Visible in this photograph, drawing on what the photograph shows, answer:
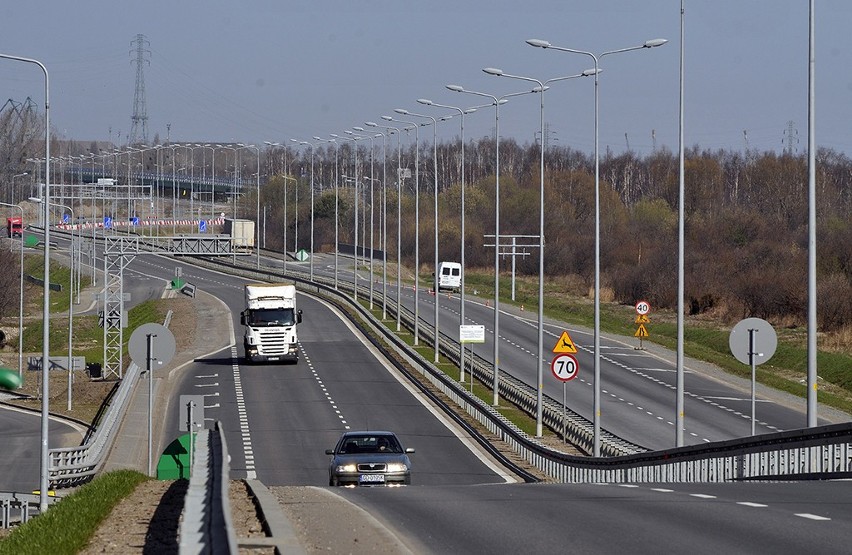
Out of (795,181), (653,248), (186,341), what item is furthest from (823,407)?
(795,181)

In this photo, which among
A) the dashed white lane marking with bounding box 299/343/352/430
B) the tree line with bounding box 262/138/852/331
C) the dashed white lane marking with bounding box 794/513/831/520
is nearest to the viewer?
the dashed white lane marking with bounding box 794/513/831/520

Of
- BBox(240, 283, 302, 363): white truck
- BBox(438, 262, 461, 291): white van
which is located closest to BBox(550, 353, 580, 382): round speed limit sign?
BBox(240, 283, 302, 363): white truck

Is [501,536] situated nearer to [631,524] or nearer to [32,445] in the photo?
[631,524]

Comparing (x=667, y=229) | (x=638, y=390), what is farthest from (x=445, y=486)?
(x=667, y=229)

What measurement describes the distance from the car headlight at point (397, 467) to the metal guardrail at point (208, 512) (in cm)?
1275

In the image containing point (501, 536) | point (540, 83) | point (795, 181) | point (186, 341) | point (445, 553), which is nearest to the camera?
point (445, 553)

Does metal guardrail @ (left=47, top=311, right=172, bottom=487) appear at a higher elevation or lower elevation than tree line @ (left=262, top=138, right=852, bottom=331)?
lower

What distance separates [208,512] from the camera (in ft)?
33.2

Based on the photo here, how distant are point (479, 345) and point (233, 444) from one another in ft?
113

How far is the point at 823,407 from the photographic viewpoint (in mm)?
53875

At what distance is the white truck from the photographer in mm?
61875

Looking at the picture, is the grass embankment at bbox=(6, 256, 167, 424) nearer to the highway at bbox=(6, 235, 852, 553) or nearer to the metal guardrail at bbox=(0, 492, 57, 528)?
the highway at bbox=(6, 235, 852, 553)

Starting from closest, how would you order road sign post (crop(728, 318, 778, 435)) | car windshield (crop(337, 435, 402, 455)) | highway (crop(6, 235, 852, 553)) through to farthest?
highway (crop(6, 235, 852, 553)), road sign post (crop(728, 318, 778, 435)), car windshield (crop(337, 435, 402, 455))

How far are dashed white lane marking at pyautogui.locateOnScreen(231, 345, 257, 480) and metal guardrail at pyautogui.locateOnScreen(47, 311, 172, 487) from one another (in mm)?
3851
